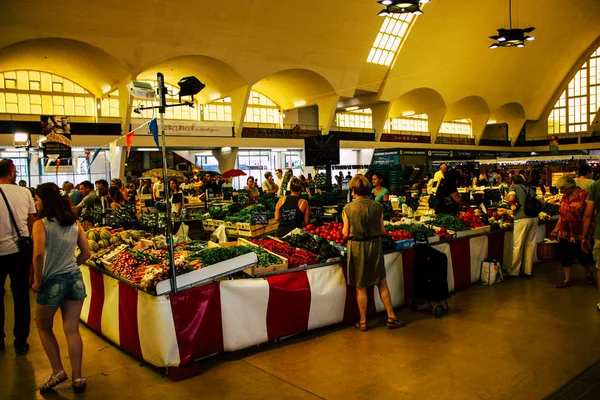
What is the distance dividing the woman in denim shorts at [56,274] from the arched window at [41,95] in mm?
22572

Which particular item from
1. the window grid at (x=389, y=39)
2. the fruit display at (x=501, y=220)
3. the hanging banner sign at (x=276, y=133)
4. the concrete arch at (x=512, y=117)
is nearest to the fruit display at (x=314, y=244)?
the fruit display at (x=501, y=220)

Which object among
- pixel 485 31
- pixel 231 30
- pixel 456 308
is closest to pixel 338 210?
pixel 456 308

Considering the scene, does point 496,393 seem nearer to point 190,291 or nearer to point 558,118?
point 190,291

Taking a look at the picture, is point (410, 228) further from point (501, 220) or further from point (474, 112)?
point (474, 112)

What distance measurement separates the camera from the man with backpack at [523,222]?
6.68 metres

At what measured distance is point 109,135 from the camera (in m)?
22.1

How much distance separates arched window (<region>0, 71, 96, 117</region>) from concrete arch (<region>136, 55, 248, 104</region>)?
3243mm

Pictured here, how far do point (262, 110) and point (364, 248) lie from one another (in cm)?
2723

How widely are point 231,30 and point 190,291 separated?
807 inches

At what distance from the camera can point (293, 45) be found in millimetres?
24766

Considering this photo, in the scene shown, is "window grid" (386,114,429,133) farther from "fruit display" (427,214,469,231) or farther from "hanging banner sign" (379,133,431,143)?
"fruit display" (427,214,469,231)

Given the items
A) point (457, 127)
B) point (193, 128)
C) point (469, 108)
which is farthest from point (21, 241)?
point (457, 127)

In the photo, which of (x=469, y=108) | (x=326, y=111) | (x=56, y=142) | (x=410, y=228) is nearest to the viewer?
(x=410, y=228)

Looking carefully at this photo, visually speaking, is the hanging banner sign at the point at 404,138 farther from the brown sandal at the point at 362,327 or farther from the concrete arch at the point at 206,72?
the brown sandal at the point at 362,327
